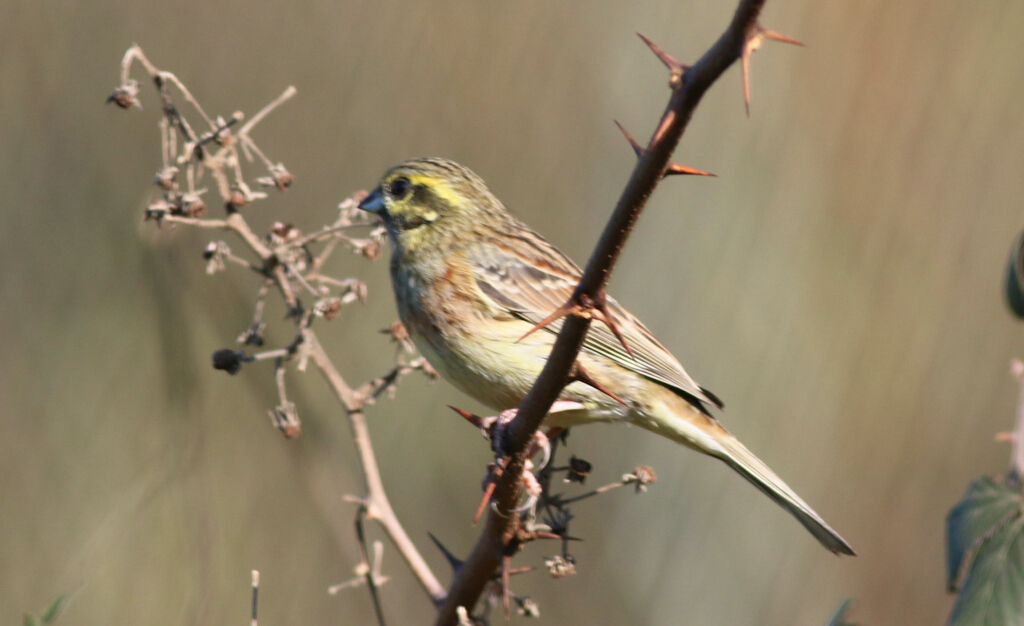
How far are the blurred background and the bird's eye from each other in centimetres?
98

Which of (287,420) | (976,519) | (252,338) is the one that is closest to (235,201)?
(252,338)

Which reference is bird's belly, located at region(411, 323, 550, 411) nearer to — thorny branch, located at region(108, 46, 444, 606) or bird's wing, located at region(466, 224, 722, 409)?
bird's wing, located at region(466, 224, 722, 409)

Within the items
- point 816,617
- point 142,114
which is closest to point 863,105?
point 816,617

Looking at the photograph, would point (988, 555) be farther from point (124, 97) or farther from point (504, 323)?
point (124, 97)

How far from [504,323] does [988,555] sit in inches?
68.1

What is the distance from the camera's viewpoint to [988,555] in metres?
1.67

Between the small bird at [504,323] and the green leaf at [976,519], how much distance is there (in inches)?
37.3

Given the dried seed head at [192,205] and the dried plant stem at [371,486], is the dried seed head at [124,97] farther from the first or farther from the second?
the dried plant stem at [371,486]

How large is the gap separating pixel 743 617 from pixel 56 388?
437 cm

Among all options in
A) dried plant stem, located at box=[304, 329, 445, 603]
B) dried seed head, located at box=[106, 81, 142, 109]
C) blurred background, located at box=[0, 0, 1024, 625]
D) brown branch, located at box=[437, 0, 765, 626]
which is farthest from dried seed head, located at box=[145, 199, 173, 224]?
blurred background, located at box=[0, 0, 1024, 625]

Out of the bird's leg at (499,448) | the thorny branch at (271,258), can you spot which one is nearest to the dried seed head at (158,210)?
the thorny branch at (271,258)

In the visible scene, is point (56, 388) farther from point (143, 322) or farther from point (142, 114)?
point (142, 114)

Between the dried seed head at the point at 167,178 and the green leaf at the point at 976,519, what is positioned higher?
the dried seed head at the point at 167,178

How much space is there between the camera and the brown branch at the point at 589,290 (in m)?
1.17
